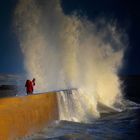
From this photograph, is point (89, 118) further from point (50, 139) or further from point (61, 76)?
point (61, 76)

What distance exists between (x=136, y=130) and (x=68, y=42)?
15787 mm

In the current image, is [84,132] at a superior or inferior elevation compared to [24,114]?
inferior

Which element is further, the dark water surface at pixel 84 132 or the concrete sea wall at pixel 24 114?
the dark water surface at pixel 84 132

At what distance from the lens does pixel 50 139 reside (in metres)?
10.1

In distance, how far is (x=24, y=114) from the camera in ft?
33.4

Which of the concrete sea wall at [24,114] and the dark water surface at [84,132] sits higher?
the concrete sea wall at [24,114]

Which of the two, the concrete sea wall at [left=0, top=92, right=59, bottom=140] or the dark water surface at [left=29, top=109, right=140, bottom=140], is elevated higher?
the concrete sea wall at [left=0, top=92, right=59, bottom=140]

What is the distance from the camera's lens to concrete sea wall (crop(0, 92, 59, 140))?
350 inches

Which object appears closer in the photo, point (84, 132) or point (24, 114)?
point (24, 114)

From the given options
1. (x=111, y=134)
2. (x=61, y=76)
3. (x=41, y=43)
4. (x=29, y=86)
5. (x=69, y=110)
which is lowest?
(x=111, y=134)

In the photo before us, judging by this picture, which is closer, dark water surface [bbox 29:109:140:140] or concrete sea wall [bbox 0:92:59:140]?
concrete sea wall [bbox 0:92:59:140]

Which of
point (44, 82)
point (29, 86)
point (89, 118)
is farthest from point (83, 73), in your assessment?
point (29, 86)

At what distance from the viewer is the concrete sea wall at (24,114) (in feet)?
29.1

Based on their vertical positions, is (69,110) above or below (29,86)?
below
